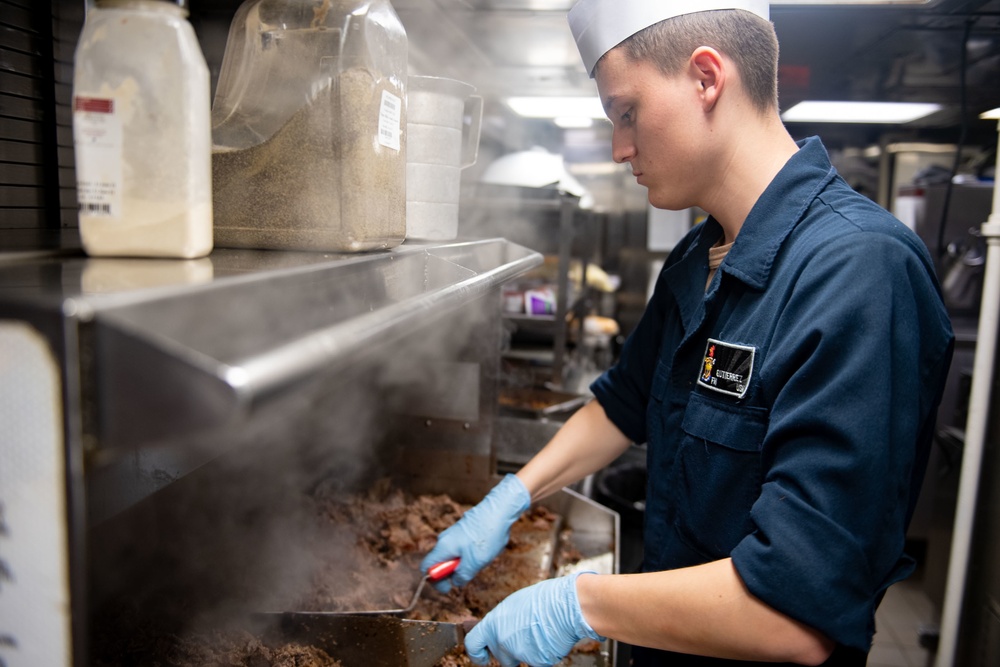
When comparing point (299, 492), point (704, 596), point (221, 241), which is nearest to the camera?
point (221, 241)

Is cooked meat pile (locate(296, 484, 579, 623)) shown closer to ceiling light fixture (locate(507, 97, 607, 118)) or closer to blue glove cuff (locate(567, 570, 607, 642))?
blue glove cuff (locate(567, 570, 607, 642))

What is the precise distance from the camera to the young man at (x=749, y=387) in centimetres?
102

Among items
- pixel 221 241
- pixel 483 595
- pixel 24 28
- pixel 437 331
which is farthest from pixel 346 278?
pixel 437 331

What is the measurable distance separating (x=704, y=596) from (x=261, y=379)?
89 cm

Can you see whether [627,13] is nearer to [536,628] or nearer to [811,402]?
[811,402]

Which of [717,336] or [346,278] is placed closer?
[346,278]

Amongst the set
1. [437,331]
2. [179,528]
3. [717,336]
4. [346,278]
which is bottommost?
[179,528]

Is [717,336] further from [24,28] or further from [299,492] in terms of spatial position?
[24,28]

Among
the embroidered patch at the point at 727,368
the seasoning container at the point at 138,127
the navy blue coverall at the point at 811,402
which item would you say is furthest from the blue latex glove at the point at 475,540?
the seasoning container at the point at 138,127

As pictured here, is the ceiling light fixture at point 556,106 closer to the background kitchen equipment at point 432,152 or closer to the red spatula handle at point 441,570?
the background kitchen equipment at point 432,152

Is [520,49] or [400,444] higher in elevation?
[520,49]

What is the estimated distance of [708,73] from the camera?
1.25 m

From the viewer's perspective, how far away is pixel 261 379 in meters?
0.44

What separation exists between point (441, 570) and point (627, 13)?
4.25ft
